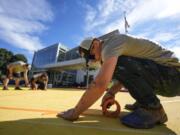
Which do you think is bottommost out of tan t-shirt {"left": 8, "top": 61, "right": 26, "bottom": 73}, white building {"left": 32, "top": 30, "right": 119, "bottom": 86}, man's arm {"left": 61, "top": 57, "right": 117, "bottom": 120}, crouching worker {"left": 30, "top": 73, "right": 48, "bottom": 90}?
man's arm {"left": 61, "top": 57, "right": 117, "bottom": 120}

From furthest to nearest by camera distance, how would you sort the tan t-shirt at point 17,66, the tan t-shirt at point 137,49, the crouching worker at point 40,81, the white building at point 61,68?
the white building at point 61,68
the crouching worker at point 40,81
the tan t-shirt at point 17,66
the tan t-shirt at point 137,49

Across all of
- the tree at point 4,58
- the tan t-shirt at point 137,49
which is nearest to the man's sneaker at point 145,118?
the tan t-shirt at point 137,49

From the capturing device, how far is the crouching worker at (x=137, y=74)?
5.78 ft

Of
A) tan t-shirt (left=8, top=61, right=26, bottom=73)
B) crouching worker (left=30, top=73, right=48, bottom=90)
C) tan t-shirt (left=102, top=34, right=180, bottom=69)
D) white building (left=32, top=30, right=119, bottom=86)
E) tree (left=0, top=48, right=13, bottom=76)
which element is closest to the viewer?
tan t-shirt (left=102, top=34, right=180, bottom=69)

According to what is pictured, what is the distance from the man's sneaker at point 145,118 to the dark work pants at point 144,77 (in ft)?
0.23

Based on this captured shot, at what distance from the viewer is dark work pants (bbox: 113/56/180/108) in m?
1.86

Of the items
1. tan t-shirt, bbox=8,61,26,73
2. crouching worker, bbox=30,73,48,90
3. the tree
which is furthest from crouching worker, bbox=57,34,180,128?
the tree

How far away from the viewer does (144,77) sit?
2.00 m

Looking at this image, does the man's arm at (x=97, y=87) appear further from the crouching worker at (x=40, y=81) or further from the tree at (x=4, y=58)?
the tree at (x=4, y=58)

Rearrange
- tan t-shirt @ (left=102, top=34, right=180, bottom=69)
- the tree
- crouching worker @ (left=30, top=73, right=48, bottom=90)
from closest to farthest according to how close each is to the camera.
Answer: tan t-shirt @ (left=102, top=34, right=180, bottom=69), crouching worker @ (left=30, top=73, right=48, bottom=90), the tree

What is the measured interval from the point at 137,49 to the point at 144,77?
0.26 meters

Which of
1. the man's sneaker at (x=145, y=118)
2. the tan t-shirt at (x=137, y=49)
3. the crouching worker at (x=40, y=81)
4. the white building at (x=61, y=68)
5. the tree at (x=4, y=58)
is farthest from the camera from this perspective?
the tree at (x=4, y=58)

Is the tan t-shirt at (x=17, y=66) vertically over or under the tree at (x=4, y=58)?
under

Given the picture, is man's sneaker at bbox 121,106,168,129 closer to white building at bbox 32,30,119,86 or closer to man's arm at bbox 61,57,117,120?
man's arm at bbox 61,57,117,120
